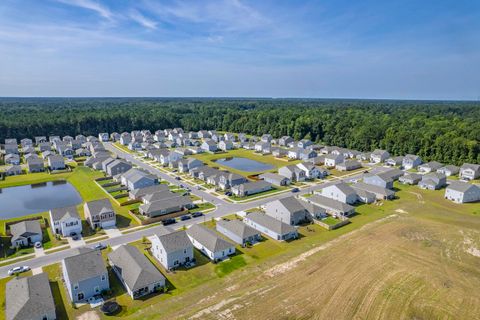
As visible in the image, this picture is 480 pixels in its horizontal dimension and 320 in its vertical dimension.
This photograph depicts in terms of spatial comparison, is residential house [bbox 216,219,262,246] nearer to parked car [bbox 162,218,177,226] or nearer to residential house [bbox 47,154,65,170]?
parked car [bbox 162,218,177,226]

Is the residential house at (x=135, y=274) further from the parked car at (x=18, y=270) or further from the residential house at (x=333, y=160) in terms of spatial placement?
the residential house at (x=333, y=160)

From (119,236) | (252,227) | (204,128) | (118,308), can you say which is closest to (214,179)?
(252,227)

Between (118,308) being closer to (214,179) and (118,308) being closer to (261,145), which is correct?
(214,179)

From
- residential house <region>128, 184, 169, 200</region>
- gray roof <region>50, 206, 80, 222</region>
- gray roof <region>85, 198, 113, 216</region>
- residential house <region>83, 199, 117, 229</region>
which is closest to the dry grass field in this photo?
residential house <region>83, 199, 117, 229</region>

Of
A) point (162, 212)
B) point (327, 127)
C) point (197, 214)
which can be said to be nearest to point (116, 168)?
point (162, 212)

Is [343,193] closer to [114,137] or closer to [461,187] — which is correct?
[461,187]

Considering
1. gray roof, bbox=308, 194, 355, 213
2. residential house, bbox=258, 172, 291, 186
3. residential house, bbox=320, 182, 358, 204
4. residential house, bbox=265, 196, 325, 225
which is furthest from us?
residential house, bbox=258, 172, 291, 186

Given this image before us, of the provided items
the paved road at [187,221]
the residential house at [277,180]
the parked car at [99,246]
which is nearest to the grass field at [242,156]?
the residential house at [277,180]
